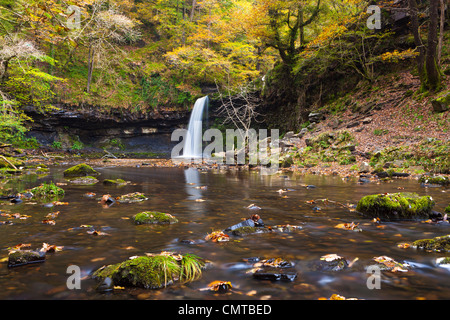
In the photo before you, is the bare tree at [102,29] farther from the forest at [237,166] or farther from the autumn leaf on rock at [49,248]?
the autumn leaf on rock at [49,248]

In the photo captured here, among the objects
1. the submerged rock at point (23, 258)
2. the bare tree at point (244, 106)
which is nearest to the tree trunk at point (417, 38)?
the bare tree at point (244, 106)

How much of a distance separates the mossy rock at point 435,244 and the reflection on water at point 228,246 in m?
0.15

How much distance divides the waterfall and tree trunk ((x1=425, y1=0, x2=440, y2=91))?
66.7ft

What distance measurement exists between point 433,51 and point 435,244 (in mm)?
13573

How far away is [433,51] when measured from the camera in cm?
1280

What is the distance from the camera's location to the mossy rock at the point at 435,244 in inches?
121

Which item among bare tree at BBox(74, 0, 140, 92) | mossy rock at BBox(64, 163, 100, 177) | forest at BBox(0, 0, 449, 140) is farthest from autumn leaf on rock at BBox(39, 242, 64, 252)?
mossy rock at BBox(64, 163, 100, 177)

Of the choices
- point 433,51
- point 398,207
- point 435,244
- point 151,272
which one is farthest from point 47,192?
point 433,51

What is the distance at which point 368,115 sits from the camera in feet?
53.0

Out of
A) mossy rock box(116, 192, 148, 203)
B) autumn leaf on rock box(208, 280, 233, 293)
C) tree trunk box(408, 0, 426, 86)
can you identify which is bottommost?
autumn leaf on rock box(208, 280, 233, 293)

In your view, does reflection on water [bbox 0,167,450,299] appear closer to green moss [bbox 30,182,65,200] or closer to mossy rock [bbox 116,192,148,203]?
mossy rock [bbox 116,192,148,203]

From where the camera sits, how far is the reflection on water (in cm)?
223
